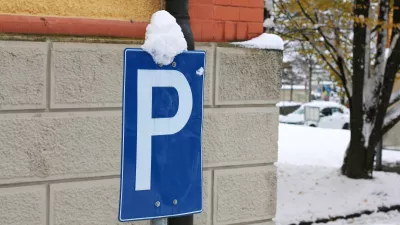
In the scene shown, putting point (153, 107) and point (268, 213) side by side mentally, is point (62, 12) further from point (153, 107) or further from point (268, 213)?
point (268, 213)

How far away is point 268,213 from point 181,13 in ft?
7.23

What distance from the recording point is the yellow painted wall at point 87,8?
3.26m

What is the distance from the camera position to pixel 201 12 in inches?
149

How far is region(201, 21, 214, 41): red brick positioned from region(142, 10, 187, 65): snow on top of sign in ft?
4.78

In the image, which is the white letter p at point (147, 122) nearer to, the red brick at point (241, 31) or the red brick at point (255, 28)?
the red brick at point (241, 31)

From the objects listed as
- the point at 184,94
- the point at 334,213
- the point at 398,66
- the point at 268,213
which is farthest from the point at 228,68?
the point at 398,66

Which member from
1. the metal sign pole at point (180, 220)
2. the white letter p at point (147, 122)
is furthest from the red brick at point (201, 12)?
the metal sign pole at point (180, 220)

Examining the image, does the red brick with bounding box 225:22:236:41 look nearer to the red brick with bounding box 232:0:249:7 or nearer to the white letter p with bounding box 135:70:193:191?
the red brick with bounding box 232:0:249:7

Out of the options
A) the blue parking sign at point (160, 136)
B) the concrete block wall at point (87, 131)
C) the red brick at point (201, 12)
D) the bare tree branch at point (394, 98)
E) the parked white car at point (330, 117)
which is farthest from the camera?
the parked white car at point (330, 117)

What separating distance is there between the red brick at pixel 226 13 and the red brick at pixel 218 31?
52 millimetres

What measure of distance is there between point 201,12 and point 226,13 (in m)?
0.23

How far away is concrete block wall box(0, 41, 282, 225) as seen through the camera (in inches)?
123

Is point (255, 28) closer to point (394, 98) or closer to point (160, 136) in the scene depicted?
point (160, 136)

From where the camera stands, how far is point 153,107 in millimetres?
2029
